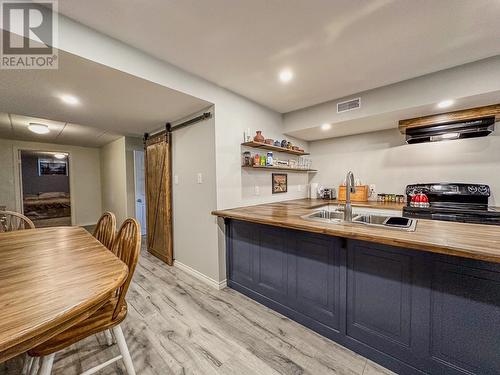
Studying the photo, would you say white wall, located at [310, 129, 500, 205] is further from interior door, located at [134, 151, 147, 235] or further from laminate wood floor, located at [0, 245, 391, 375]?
interior door, located at [134, 151, 147, 235]

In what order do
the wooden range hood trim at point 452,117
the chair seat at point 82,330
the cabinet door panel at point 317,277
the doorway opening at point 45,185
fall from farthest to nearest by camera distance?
the doorway opening at point 45,185 < the wooden range hood trim at point 452,117 < the cabinet door panel at point 317,277 < the chair seat at point 82,330

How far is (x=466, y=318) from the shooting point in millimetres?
1164

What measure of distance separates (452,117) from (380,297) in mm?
2361

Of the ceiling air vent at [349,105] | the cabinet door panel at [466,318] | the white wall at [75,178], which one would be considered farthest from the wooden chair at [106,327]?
the white wall at [75,178]

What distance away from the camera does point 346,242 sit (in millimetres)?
1555

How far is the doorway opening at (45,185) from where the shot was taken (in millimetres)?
7841

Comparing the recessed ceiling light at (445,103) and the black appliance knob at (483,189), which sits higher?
the recessed ceiling light at (445,103)

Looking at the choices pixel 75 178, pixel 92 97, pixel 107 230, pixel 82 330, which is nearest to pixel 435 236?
pixel 82 330

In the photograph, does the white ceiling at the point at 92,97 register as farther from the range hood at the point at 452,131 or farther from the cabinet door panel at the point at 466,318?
the range hood at the point at 452,131

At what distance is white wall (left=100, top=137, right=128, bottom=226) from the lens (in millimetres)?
4414

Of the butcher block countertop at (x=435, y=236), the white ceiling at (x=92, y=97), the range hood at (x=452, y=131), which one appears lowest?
the butcher block countertop at (x=435, y=236)

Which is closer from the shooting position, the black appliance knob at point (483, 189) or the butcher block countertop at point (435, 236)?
the butcher block countertop at point (435, 236)

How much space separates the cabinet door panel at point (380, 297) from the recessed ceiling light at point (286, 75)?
1.74 metres

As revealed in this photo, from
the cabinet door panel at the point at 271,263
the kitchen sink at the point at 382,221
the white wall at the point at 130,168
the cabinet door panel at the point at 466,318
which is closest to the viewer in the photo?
the cabinet door panel at the point at 466,318
